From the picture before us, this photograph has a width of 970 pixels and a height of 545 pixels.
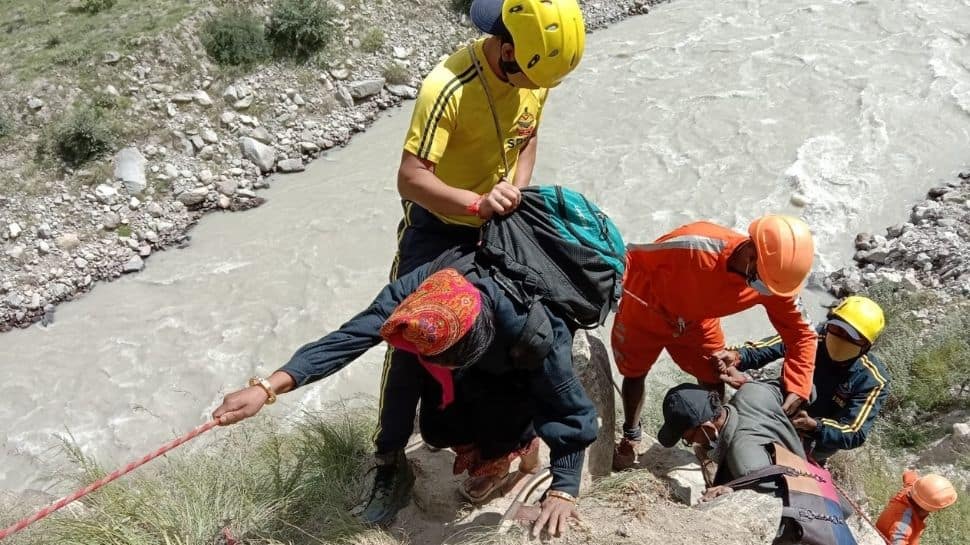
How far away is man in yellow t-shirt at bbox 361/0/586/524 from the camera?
90.9 inches

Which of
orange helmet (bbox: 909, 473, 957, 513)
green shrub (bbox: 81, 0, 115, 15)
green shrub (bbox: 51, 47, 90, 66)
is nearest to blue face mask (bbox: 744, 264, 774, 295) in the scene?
orange helmet (bbox: 909, 473, 957, 513)

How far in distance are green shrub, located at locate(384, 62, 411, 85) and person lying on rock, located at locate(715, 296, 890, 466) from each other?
6282mm

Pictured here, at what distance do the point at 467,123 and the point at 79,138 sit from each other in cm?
602

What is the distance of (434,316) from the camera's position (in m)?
1.92

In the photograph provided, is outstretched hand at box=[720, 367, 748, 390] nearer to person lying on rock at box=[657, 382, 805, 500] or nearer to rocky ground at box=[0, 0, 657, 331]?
person lying on rock at box=[657, 382, 805, 500]

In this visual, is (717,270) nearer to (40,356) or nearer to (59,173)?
(40,356)

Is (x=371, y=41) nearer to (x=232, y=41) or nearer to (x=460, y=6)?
(x=460, y=6)

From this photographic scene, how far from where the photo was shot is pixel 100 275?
6.56 meters

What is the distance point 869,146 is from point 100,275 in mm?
7883

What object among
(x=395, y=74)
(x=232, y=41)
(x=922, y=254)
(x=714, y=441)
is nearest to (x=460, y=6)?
(x=395, y=74)

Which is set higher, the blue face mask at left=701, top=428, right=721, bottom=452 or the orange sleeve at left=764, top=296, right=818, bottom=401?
the orange sleeve at left=764, top=296, right=818, bottom=401

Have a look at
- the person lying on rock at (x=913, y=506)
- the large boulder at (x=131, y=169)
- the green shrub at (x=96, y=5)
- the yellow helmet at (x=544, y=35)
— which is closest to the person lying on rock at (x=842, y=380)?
the person lying on rock at (x=913, y=506)

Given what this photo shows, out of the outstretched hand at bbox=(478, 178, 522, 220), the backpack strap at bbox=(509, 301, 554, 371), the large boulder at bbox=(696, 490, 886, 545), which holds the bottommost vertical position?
the large boulder at bbox=(696, 490, 886, 545)

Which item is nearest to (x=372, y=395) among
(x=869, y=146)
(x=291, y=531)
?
(x=291, y=531)
